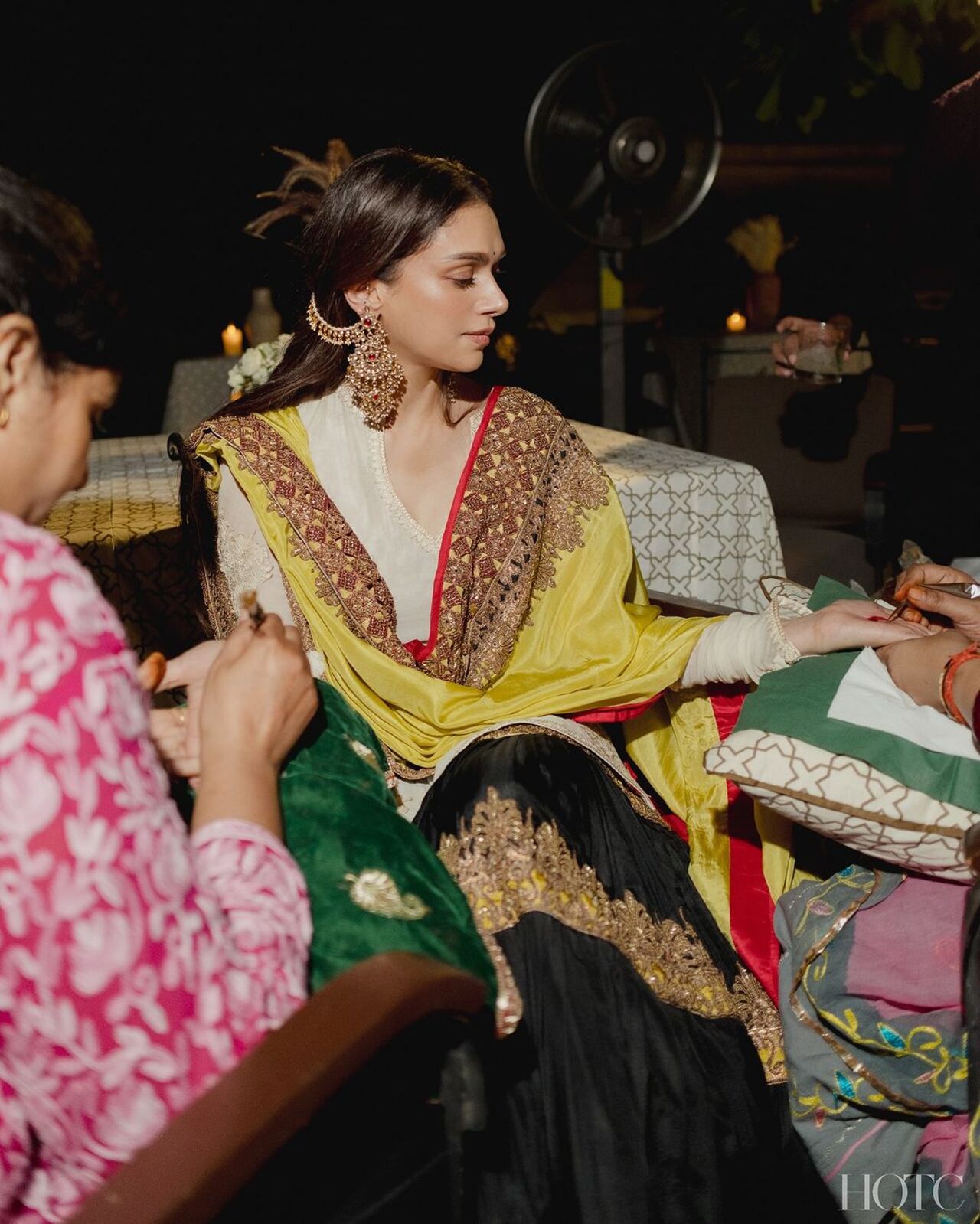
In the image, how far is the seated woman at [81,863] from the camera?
2.27 ft

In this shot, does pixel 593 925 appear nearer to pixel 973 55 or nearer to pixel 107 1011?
pixel 107 1011

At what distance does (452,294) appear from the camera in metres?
1.66

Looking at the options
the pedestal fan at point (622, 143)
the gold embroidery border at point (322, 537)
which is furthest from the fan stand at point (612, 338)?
the gold embroidery border at point (322, 537)

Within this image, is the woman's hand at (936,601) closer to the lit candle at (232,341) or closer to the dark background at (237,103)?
the lit candle at (232,341)

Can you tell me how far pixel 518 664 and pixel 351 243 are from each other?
2.19ft

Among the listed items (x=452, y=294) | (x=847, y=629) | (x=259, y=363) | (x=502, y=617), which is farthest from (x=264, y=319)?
(x=847, y=629)

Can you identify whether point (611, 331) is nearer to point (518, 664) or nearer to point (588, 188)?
point (588, 188)

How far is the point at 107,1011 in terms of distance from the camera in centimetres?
71

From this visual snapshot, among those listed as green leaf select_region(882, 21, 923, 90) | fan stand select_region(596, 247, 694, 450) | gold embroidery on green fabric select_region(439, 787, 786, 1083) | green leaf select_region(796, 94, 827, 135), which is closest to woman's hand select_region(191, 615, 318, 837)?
gold embroidery on green fabric select_region(439, 787, 786, 1083)

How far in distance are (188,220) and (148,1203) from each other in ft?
15.6

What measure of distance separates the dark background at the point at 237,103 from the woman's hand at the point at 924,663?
3.11 metres

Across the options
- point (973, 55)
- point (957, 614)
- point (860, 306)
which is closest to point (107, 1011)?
point (957, 614)

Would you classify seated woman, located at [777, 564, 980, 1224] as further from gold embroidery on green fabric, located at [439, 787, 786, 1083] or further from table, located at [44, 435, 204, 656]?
table, located at [44, 435, 204, 656]

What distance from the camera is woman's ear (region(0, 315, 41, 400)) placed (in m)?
0.77
